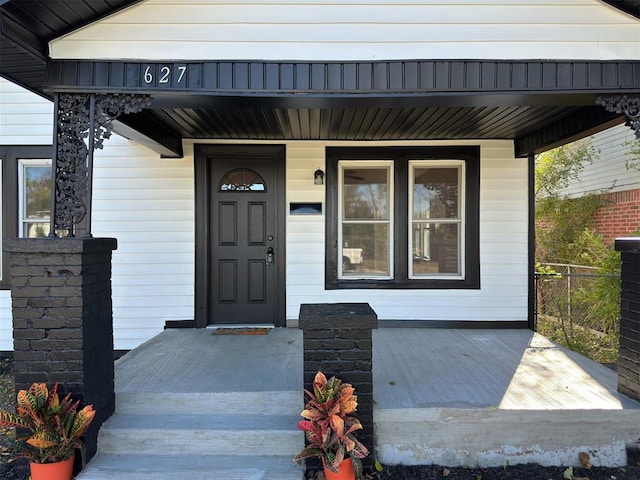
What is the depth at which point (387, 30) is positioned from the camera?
297cm

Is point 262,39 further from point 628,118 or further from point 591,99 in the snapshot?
point 628,118

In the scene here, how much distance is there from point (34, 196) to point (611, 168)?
8.92 m

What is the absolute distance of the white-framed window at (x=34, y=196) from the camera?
4.95 meters

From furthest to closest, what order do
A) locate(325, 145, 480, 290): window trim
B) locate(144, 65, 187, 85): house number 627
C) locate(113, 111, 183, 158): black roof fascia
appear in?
locate(325, 145, 480, 290): window trim < locate(113, 111, 183, 158): black roof fascia < locate(144, 65, 187, 85): house number 627

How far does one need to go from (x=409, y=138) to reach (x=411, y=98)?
2.04 m

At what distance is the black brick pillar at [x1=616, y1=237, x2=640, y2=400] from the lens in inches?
117

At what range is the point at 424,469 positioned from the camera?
2.71 m

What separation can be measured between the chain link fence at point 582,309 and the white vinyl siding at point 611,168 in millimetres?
1680

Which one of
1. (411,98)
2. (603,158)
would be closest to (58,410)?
(411,98)

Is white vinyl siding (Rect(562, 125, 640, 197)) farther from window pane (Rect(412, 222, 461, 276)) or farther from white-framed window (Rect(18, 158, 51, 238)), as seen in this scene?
white-framed window (Rect(18, 158, 51, 238))

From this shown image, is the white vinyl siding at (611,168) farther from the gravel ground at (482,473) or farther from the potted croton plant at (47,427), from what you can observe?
the potted croton plant at (47,427)

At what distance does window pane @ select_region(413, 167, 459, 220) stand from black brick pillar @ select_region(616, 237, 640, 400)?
7.37ft

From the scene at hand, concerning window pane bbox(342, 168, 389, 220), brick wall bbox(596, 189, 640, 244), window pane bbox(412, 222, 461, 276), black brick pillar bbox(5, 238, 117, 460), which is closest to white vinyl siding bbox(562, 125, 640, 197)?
brick wall bbox(596, 189, 640, 244)

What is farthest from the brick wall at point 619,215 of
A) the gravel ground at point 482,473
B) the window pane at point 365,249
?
the gravel ground at point 482,473
